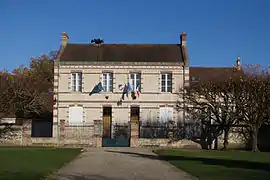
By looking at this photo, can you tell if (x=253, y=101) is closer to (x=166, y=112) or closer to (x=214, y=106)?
(x=214, y=106)

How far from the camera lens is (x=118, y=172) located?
39.6ft

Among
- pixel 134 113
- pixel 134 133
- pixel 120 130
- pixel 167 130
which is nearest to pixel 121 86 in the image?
pixel 134 113

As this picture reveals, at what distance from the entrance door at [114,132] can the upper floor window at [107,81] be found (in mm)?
1653

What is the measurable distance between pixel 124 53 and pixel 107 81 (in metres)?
3.15

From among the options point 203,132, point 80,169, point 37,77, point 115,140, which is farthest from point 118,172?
point 37,77

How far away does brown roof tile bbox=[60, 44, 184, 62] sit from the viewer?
3002 cm

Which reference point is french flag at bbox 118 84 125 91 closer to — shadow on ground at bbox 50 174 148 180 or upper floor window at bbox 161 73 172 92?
upper floor window at bbox 161 73 172 92

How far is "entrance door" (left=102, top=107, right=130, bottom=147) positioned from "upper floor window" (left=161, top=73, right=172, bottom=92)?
420 centimetres

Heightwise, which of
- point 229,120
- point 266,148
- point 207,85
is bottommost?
point 266,148

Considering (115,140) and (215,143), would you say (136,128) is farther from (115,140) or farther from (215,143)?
(215,143)

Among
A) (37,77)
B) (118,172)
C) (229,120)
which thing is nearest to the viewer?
(118,172)

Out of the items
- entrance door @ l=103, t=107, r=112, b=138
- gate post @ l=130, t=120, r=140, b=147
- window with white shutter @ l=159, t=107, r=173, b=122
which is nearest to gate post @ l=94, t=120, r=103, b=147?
gate post @ l=130, t=120, r=140, b=147

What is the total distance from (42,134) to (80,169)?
18.1 metres

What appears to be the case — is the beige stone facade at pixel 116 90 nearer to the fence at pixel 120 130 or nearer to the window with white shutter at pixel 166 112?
the window with white shutter at pixel 166 112
